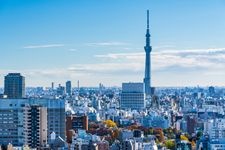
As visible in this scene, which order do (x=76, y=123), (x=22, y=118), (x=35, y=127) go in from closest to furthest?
(x=35, y=127)
(x=22, y=118)
(x=76, y=123)

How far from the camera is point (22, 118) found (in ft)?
41.2

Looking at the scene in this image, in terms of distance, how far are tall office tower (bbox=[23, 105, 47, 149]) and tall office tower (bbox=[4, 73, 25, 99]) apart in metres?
7.68

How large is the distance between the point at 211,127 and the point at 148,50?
2272cm

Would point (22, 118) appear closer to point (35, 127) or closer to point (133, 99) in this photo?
point (35, 127)

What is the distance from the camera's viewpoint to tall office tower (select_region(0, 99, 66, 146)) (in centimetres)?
1243

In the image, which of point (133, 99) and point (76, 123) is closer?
point (76, 123)

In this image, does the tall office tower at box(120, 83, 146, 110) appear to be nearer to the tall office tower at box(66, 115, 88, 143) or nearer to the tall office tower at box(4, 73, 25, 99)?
the tall office tower at box(4, 73, 25, 99)

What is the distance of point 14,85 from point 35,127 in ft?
26.8

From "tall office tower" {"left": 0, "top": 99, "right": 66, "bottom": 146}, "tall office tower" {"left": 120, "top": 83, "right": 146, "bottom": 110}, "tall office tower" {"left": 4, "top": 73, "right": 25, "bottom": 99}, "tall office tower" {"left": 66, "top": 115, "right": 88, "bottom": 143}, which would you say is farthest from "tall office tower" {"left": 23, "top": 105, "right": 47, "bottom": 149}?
"tall office tower" {"left": 120, "top": 83, "right": 146, "bottom": 110}

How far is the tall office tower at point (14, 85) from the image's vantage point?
20.3 m

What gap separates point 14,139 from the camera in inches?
491

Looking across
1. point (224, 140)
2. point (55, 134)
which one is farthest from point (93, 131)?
point (224, 140)

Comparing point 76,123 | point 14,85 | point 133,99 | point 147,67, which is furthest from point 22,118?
point 147,67

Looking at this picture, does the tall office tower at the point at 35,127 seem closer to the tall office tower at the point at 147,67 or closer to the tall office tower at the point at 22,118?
the tall office tower at the point at 22,118
